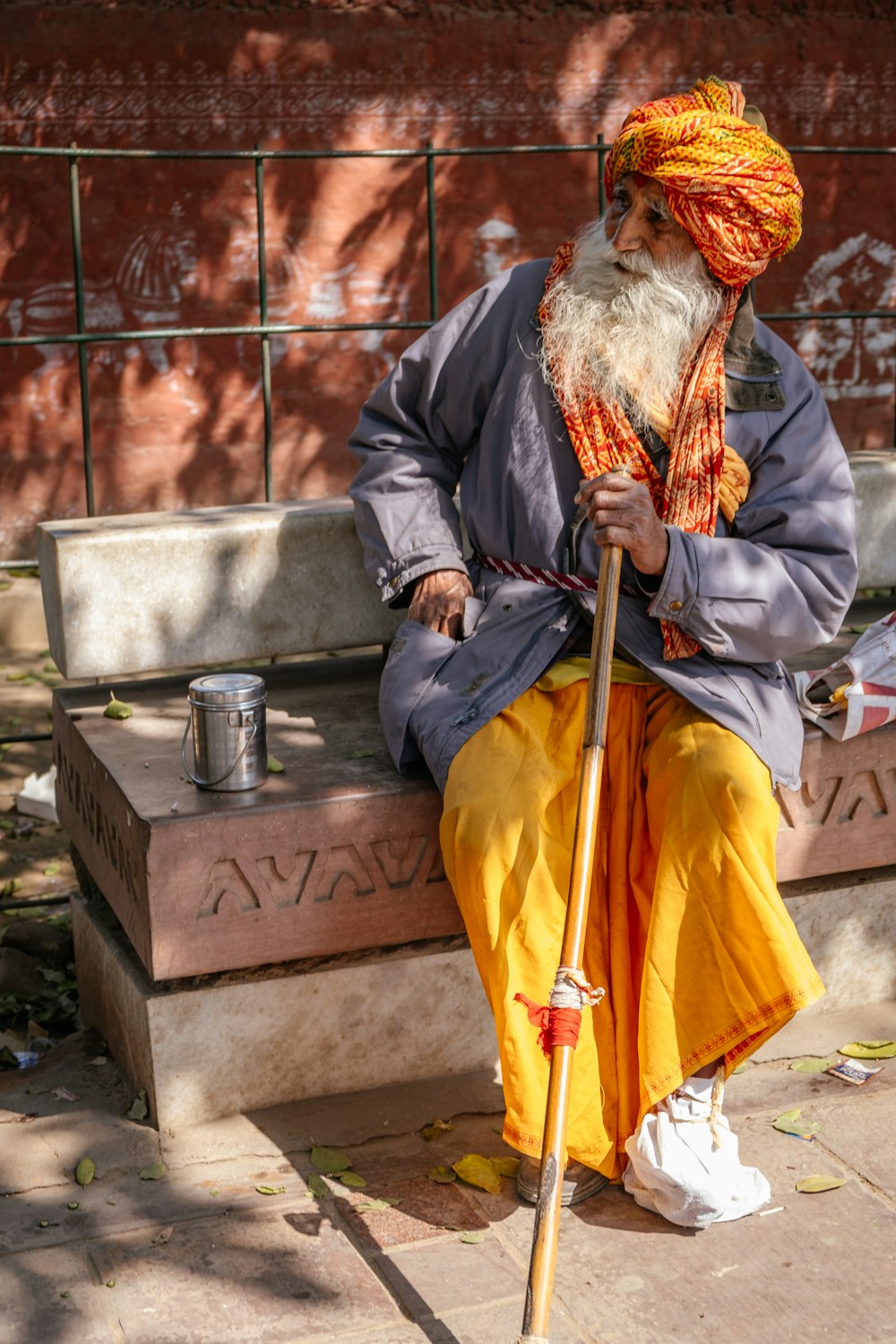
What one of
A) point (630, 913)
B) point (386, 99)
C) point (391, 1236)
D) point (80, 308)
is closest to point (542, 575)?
point (630, 913)

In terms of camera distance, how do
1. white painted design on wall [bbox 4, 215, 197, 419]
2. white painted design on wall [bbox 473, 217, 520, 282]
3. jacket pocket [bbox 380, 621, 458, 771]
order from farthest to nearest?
white painted design on wall [bbox 473, 217, 520, 282], white painted design on wall [bbox 4, 215, 197, 419], jacket pocket [bbox 380, 621, 458, 771]

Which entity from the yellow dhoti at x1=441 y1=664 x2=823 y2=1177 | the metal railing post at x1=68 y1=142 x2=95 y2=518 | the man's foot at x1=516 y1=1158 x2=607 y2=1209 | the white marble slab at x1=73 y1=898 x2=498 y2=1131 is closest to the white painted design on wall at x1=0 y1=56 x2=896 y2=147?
the metal railing post at x1=68 y1=142 x2=95 y2=518

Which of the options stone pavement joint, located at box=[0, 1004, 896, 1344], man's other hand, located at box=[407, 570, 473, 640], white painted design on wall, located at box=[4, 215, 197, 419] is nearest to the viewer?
stone pavement joint, located at box=[0, 1004, 896, 1344]

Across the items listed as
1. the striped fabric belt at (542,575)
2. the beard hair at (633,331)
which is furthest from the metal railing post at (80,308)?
Answer: the beard hair at (633,331)

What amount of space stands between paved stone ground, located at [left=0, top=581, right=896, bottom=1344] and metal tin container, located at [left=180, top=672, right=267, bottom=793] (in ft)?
2.32

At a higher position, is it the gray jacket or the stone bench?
the gray jacket

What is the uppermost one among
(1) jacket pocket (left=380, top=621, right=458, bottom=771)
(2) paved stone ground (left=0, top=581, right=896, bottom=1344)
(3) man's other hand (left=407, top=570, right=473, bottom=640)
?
(3) man's other hand (left=407, top=570, right=473, bottom=640)

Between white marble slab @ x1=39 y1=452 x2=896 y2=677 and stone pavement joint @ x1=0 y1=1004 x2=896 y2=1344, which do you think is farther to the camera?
white marble slab @ x1=39 y1=452 x2=896 y2=677

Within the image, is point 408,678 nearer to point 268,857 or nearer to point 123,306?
point 268,857

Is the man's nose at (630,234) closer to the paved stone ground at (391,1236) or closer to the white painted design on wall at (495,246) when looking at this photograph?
the paved stone ground at (391,1236)

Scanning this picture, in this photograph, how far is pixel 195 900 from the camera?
3045mm

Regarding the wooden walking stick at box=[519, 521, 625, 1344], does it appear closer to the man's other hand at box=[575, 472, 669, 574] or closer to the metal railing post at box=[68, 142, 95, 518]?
the man's other hand at box=[575, 472, 669, 574]

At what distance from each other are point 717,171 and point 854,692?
3.79 ft

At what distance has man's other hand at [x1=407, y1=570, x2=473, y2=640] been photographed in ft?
11.1
